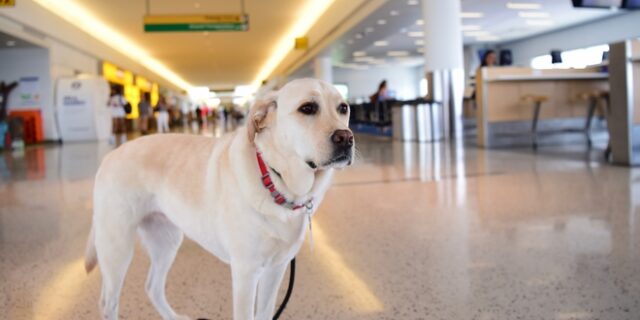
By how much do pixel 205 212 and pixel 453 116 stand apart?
11571 mm

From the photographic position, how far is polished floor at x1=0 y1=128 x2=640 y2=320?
203cm

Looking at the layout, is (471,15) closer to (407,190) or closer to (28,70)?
(28,70)

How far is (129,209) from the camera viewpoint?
1.62m

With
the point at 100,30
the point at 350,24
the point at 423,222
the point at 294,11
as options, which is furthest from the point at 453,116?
the point at 100,30

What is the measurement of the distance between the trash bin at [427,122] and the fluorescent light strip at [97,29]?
1168 cm

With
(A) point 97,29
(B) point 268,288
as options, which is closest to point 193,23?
(A) point 97,29

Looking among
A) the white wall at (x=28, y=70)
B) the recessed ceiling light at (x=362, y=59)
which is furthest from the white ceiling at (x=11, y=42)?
the recessed ceiling light at (x=362, y=59)

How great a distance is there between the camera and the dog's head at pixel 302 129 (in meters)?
1.28

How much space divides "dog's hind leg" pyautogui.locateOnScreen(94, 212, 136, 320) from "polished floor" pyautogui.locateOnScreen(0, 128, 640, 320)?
36cm

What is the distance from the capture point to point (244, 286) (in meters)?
1.38

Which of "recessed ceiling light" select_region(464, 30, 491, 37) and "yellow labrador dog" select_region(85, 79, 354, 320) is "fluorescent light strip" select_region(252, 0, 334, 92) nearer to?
"recessed ceiling light" select_region(464, 30, 491, 37)

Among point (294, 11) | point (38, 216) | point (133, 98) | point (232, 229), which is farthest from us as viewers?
point (133, 98)

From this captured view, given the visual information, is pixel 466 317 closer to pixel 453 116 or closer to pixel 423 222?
pixel 423 222

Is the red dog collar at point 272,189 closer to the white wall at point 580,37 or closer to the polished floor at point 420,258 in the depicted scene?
the polished floor at point 420,258
